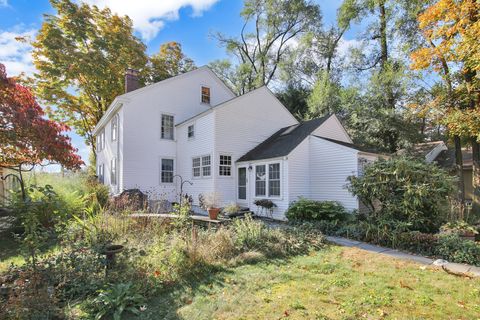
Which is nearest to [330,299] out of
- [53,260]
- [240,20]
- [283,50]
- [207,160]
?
[53,260]

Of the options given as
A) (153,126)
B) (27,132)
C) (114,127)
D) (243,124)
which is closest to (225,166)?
(243,124)

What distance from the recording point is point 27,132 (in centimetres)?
643

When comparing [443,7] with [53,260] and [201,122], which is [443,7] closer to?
[201,122]

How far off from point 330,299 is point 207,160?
1054 cm

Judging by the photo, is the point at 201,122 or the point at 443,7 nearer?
the point at 443,7

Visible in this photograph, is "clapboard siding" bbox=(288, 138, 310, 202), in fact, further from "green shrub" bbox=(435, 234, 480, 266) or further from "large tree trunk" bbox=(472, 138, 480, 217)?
"large tree trunk" bbox=(472, 138, 480, 217)

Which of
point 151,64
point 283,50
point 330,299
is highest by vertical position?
point 283,50

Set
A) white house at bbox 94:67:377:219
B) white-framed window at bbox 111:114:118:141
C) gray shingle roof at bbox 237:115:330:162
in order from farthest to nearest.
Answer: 1. white-framed window at bbox 111:114:118:141
2. gray shingle roof at bbox 237:115:330:162
3. white house at bbox 94:67:377:219

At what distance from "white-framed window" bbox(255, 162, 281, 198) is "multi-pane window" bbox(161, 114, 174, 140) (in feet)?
20.2

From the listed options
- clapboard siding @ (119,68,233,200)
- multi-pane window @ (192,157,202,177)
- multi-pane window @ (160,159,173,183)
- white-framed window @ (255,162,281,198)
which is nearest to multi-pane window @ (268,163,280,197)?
white-framed window @ (255,162,281,198)

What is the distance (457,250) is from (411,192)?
6.53 feet

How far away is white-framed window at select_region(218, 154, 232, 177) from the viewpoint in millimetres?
13520

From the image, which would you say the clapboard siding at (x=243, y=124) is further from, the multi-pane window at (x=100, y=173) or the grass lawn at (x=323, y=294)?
the multi-pane window at (x=100, y=173)

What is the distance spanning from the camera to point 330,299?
13.0ft
